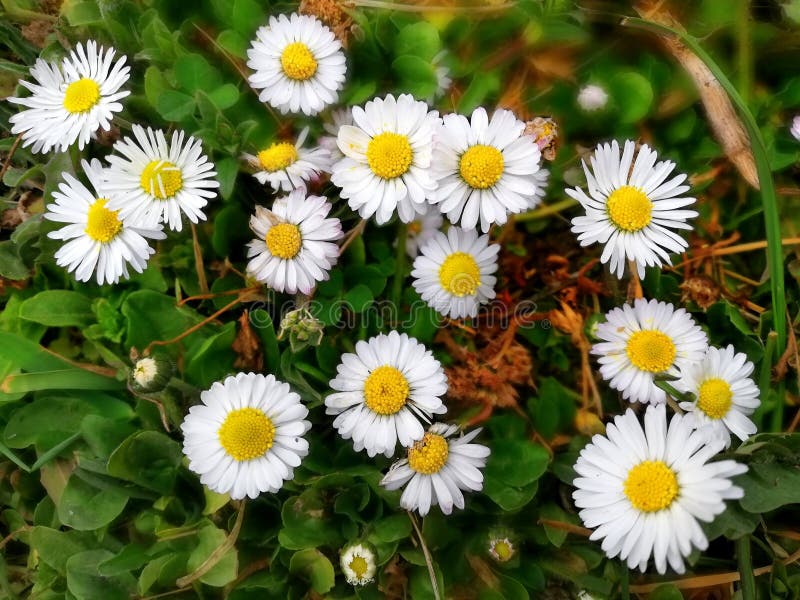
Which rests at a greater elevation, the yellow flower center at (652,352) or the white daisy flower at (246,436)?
the yellow flower center at (652,352)

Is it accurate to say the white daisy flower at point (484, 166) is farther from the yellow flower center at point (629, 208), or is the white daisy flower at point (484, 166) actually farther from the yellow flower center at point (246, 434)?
the yellow flower center at point (246, 434)

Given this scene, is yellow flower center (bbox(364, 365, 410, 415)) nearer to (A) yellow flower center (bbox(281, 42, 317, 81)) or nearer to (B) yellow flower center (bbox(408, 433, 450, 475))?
(B) yellow flower center (bbox(408, 433, 450, 475))

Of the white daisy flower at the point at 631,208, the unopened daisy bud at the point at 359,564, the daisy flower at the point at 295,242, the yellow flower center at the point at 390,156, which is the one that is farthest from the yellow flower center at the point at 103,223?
the white daisy flower at the point at 631,208

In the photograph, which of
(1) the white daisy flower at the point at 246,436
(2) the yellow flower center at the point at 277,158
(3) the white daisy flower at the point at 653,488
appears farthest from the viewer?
(2) the yellow flower center at the point at 277,158

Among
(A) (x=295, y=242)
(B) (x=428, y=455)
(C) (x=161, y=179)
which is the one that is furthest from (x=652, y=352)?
(C) (x=161, y=179)

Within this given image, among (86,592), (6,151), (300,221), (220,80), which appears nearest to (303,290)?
(300,221)
